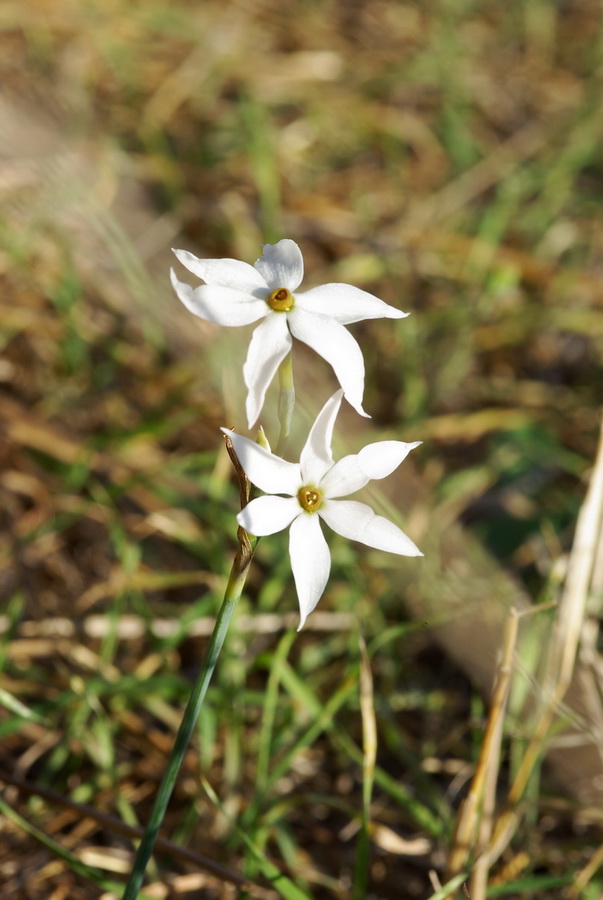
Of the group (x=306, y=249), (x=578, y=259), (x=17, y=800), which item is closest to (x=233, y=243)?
(x=306, y=249)

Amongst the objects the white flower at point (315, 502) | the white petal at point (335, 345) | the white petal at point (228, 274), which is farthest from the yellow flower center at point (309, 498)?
the white petal at point (228, 274)

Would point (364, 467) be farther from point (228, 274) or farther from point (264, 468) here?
point (228, 274)

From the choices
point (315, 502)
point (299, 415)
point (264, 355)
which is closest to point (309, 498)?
→ point (315, 502)

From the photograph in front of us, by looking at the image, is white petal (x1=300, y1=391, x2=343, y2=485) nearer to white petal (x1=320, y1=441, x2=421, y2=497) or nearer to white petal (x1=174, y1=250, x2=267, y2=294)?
white petal (x1=320, y1=441, x2=421, y2=497)

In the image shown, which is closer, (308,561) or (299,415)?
(308,561)

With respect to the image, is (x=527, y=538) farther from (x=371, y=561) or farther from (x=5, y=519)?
(x=5, y=519)

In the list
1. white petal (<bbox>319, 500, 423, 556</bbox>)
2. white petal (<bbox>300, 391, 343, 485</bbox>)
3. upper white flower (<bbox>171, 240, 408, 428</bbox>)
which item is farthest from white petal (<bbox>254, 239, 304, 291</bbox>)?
white petal (<bbox>319, 500, 423, 556</bbox>)

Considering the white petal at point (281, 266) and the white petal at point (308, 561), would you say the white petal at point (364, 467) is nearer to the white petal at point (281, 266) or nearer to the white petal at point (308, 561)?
the white petal at point (308, 561)

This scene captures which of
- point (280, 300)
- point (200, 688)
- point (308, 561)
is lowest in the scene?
point (200, 688)
